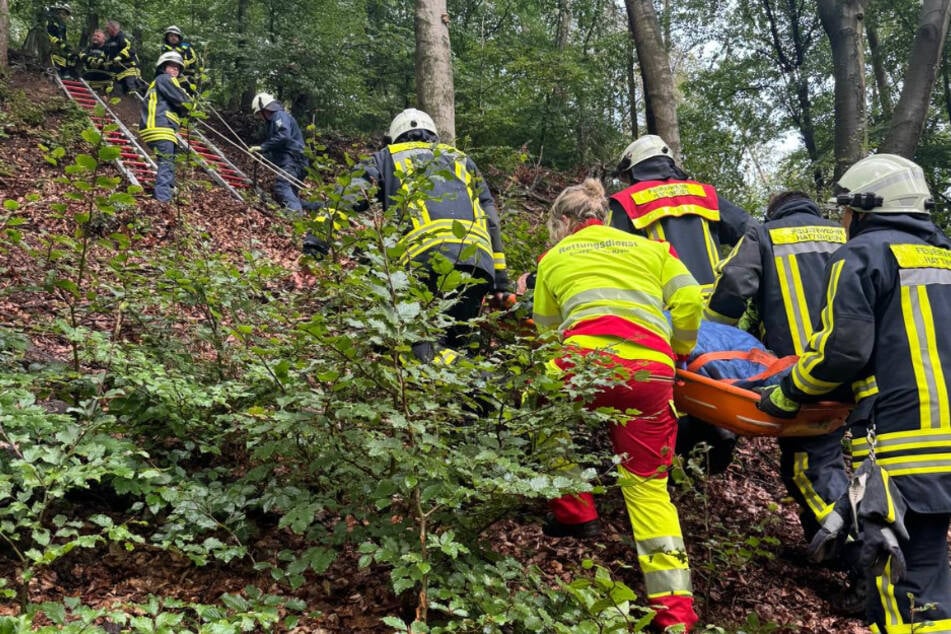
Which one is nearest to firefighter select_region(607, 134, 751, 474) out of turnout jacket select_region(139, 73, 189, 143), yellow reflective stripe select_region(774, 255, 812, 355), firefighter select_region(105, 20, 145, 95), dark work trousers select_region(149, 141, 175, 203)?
yellow reflective stripe select_region(774, 255, 812, 355)

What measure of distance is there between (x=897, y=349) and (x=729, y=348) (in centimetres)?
106

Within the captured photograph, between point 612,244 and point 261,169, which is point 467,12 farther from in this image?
point 612,244

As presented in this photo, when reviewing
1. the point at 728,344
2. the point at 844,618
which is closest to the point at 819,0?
the point at 728,344

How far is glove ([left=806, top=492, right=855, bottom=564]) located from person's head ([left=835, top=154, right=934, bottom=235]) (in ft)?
4.54

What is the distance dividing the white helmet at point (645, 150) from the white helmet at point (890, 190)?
5.97 feet

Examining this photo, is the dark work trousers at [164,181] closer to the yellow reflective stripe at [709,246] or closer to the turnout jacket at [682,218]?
the turnout jacket at [682,218]

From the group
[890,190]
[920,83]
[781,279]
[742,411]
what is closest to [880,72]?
[920,83]

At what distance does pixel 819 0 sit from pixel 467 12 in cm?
697

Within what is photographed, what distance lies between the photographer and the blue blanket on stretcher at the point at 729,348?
12.4ft

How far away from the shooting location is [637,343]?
331 cm

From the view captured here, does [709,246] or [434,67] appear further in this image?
[434,67]

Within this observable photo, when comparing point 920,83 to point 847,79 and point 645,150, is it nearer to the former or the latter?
point 847,79

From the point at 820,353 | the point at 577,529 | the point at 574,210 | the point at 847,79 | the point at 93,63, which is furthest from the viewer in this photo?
the point at 93,63

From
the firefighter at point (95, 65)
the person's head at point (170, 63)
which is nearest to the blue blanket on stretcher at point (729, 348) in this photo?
the person's head at point (170, 63)
